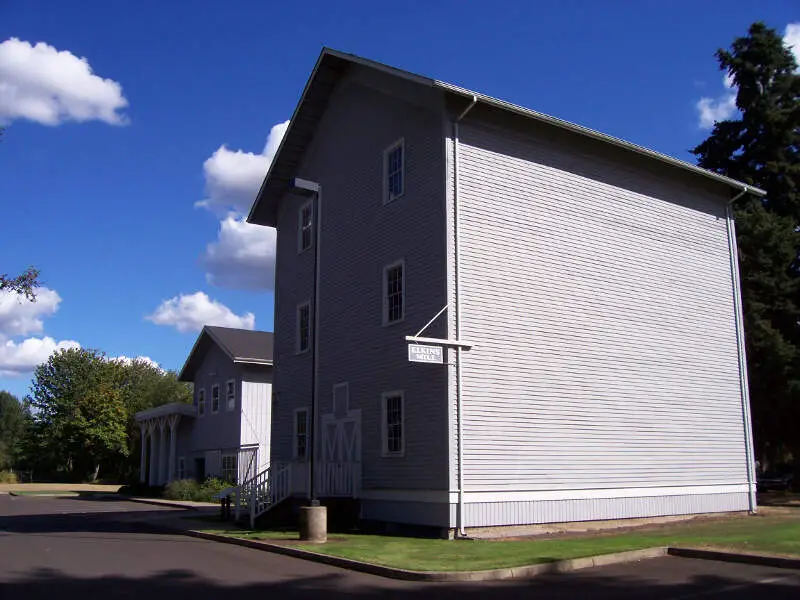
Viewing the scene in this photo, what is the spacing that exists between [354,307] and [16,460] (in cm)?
8654

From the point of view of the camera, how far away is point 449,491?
53.9 feet

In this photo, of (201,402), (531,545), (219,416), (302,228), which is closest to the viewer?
(531,545)

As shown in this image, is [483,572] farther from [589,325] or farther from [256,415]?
[256,415]

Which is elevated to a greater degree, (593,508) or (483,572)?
(593,508)

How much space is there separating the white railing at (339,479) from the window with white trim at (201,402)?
22093mm

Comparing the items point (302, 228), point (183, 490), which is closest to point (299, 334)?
point (302, 228)

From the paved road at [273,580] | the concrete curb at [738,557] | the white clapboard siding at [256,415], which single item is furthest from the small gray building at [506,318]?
the white clapboard siding at [256,415]

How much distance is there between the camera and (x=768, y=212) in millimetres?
31500

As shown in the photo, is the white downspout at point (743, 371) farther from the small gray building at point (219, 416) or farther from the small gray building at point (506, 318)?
the small gray building at point (219, 416)

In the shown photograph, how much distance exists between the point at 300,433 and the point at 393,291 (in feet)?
20.7

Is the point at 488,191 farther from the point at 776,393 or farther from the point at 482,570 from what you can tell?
the point at 776,393

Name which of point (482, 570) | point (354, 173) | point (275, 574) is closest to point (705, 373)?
point (354, 173)

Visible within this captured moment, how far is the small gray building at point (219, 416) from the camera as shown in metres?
36.7

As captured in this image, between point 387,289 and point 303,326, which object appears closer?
point 387,289
